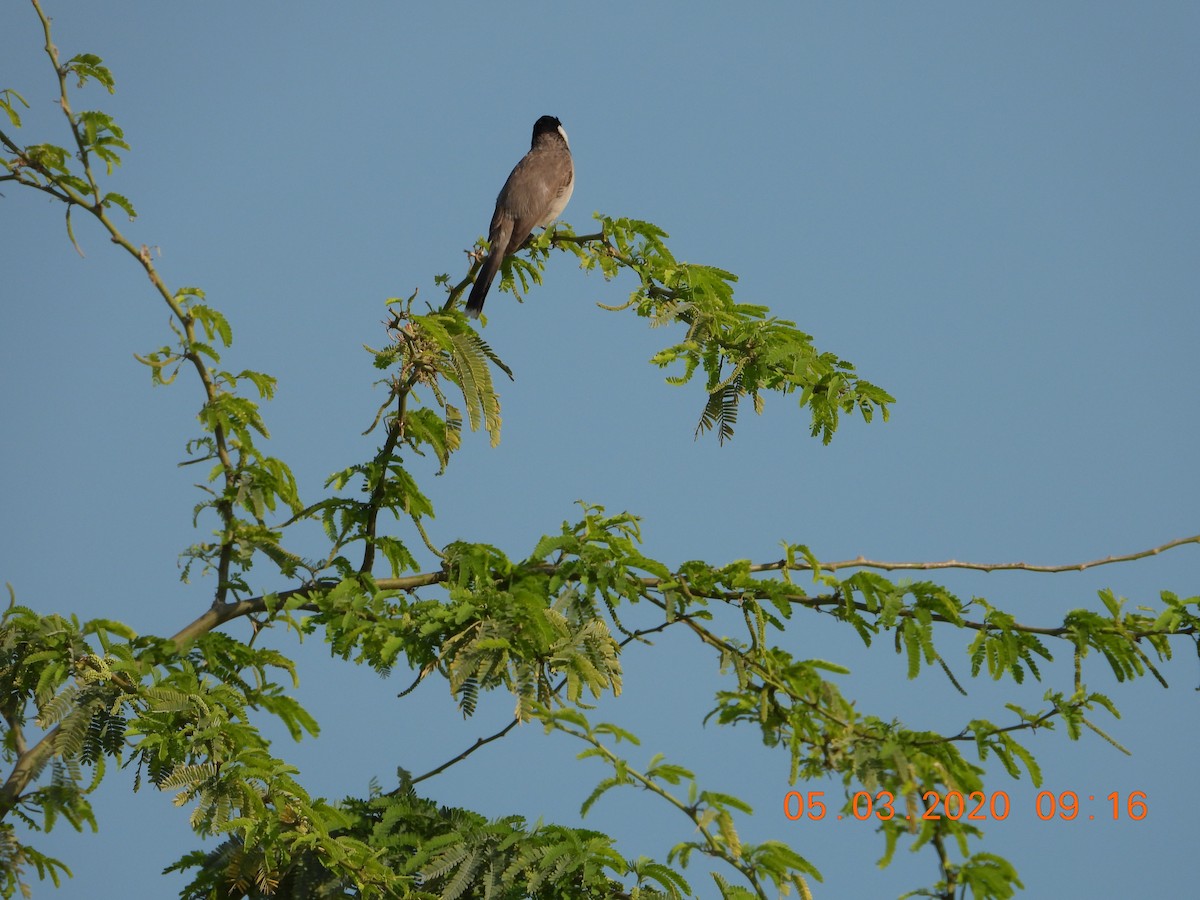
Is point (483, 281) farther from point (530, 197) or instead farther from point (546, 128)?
point (546, 128)

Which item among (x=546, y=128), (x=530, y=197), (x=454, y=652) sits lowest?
(x=454, y=652)

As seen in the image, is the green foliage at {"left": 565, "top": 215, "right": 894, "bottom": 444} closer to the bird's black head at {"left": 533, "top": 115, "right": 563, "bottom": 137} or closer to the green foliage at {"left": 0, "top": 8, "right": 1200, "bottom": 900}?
the green foliage at {"left": 0, "top": 8, "right": 1200, "bottom": 900}

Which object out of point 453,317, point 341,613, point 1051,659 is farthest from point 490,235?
point 1051,659

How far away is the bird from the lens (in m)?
7.47

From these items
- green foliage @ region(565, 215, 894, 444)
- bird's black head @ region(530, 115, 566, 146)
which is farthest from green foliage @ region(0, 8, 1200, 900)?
bird's black head @ region(530, 115, 566, 146)

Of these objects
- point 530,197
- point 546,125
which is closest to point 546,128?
point 546,125

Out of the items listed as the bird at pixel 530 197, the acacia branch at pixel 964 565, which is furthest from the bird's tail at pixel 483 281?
the acacia branch at pixel 964 565

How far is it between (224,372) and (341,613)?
1.42 metres

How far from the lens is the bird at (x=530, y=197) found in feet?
24.5

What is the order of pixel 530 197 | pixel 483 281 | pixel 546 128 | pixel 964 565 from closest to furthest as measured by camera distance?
1. pixel 964 565
2. pixel 483 281
3. pixel 530 197
4. pixel 546 128

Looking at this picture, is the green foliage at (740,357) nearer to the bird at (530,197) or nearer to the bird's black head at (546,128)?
the bird at (530,197)

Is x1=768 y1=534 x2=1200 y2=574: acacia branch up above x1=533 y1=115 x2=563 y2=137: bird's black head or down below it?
below

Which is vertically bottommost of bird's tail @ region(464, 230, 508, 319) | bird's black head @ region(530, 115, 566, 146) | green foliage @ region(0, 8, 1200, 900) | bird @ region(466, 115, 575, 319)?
green foliage @ region(0, 8, 1200, 900)

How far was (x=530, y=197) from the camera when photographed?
9.65 meters
